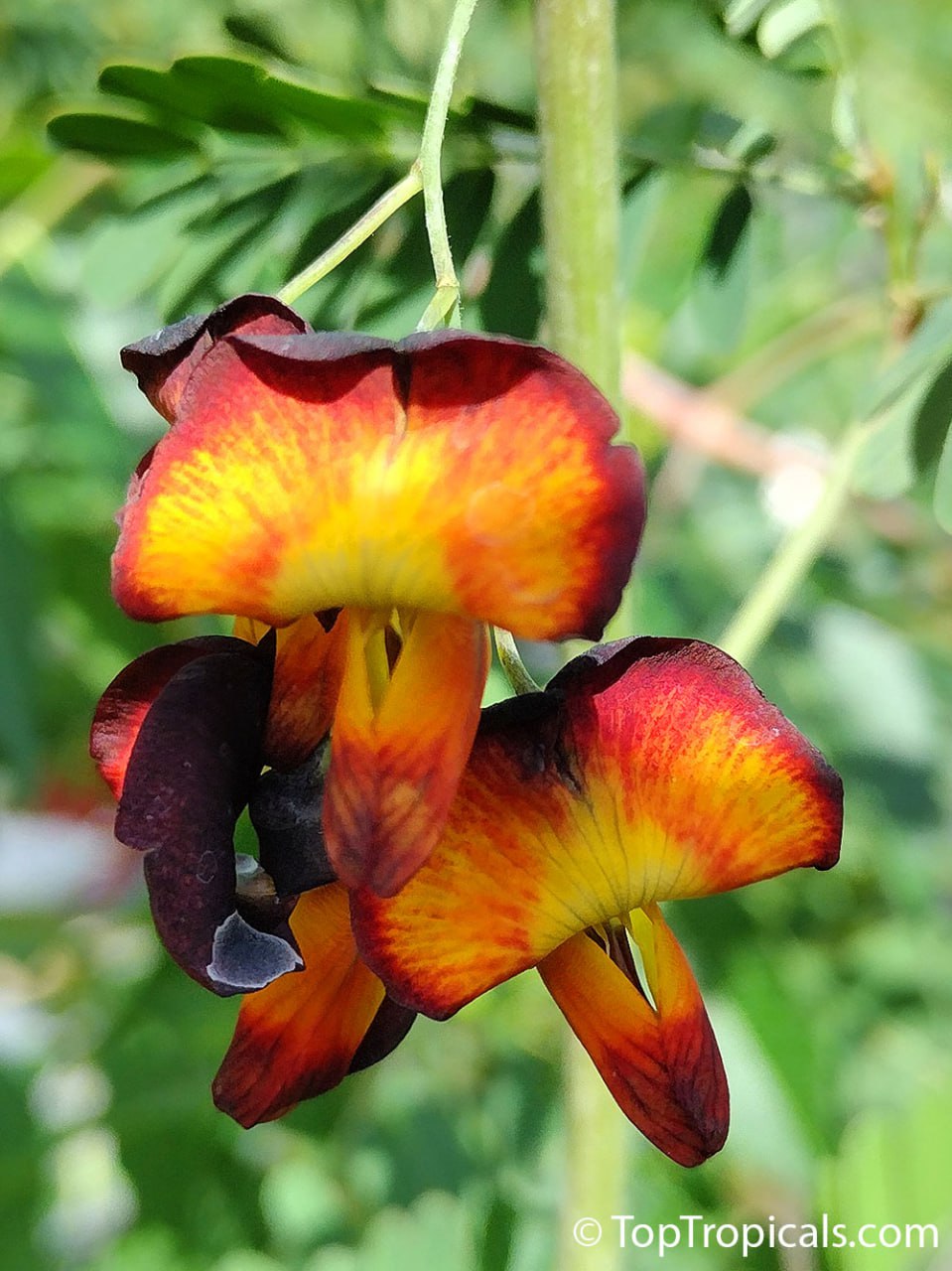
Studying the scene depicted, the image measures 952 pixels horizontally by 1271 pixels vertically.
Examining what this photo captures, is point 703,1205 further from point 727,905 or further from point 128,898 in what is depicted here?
point 128,898

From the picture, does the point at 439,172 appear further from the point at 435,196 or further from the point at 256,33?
the point at 256,33

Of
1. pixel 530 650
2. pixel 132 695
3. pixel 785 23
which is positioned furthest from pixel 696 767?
pixel 530 650

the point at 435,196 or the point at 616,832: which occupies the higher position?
the point at 435,196

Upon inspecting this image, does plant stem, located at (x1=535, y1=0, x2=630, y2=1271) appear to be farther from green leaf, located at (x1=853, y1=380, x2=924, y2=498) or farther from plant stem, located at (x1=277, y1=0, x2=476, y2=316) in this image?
green leaf, located at (x1=853, y1=380, x2=924, y2=498)

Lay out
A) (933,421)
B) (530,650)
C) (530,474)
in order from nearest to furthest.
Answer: (530,474) → (933,421) → (530,650)

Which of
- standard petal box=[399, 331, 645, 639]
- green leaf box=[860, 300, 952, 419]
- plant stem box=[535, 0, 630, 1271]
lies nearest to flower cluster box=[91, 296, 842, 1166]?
standard petal box=[399, 331, 645, 639]
